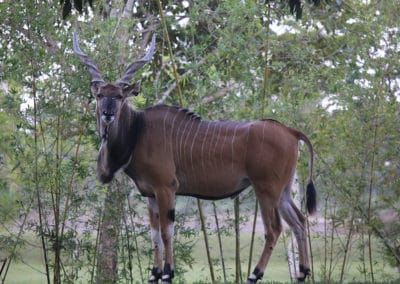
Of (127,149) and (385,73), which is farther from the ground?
(385,73)

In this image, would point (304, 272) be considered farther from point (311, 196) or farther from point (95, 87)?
point (95, 87)

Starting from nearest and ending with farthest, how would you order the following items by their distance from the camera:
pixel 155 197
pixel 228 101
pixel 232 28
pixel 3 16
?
pixel 155 197 < pixel 3 16 < pixel 232 28 < pixel 228 101

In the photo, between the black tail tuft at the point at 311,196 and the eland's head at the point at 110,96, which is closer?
the eland's head at the point at 110,96

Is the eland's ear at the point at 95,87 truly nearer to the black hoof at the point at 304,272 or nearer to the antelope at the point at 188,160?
the antelope at the point at 188,160

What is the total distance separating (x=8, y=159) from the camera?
573cm

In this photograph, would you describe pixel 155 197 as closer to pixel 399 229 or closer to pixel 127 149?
pixel 127 149

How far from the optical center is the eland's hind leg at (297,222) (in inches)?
185

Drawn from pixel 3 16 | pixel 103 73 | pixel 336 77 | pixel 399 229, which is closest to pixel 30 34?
pixel 3 16

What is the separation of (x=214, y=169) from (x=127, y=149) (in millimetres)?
570

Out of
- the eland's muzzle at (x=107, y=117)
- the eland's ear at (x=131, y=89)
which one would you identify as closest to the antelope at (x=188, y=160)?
the eland's ear at (x=131, y=89)

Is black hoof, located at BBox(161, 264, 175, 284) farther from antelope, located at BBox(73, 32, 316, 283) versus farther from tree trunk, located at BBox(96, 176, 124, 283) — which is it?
tree trunk, located at BBox(96, 176, 124, 283)

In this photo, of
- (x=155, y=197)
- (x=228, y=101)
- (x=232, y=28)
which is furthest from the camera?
(x=228, y=101)

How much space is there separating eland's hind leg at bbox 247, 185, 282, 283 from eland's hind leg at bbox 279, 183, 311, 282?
0.16 m

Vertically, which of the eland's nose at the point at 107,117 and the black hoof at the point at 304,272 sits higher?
the eland's nose at the point at 107,117
